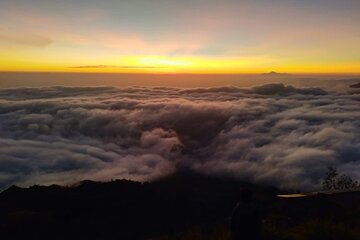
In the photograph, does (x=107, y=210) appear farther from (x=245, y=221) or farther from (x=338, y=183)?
(x=245, y=221)

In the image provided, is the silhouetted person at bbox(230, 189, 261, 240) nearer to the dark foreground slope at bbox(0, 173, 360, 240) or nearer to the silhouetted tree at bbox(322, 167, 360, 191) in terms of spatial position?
the dark foreground slope at bbox(0, 173, 360, 240)

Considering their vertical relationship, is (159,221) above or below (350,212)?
below

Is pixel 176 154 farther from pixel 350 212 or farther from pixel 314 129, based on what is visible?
pixel 350 212

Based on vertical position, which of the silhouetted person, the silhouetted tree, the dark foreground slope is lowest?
the dark foreground slope

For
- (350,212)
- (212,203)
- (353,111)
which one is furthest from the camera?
(353,111)

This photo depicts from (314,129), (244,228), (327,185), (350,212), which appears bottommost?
(314,129)

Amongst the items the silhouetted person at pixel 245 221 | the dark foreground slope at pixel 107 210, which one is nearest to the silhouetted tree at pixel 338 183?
the dark foreground slope at pixel 107 210

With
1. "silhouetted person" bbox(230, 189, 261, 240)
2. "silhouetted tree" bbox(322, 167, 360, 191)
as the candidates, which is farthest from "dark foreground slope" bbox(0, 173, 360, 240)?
"silhouetted person" bbox(230, 189, 261, 240)

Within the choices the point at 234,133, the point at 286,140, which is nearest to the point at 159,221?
the point at 286,140

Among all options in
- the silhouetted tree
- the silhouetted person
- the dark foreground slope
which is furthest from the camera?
the dark foreground slope
